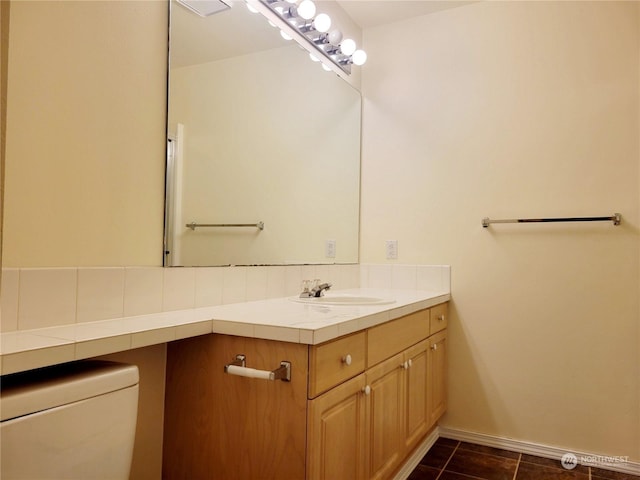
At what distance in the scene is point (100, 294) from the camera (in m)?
1.21

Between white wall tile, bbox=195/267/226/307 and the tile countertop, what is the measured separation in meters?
0.04

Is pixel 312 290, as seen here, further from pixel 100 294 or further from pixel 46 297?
pixel 46 297

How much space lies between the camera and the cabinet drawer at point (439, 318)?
7.06 ft

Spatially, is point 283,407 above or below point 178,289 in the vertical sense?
below

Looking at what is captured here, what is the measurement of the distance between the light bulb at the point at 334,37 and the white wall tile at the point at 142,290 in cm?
153

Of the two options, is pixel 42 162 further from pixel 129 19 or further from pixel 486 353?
pixel 486 353

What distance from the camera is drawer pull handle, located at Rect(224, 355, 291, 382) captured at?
116 cm

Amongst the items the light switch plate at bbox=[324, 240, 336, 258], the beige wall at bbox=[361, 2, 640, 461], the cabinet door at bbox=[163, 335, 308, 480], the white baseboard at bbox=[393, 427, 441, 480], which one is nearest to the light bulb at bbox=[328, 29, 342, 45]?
the beige wall at bbox=[361, 2, 640, 461]

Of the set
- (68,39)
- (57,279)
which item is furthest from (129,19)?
(57,279)

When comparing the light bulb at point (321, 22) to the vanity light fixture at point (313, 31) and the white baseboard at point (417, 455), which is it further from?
the white baseboard at point (417, 455)

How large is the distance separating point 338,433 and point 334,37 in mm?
1881

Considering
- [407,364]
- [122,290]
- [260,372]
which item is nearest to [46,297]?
[122,290]

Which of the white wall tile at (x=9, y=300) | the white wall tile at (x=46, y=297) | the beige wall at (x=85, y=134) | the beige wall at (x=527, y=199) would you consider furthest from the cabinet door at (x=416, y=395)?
the white wall tile at (x=9, y=300)

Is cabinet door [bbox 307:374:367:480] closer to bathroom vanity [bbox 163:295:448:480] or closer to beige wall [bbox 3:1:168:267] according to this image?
bathroom vanity [bbox 163:295:448:480]
